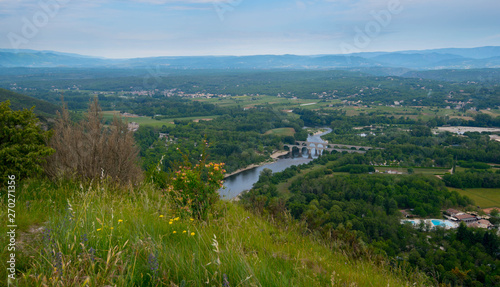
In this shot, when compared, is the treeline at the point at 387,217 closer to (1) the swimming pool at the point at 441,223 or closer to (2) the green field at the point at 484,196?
(1) the swimming pool at the point at 441,223

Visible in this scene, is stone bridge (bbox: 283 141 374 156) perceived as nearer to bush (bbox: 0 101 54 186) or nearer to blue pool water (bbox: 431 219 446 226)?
blue pool water (bbox: 431 219 446 226)

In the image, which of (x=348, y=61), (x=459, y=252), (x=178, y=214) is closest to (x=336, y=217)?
(x=459, y=252)

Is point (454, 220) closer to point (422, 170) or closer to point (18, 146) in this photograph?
point (422, 170)

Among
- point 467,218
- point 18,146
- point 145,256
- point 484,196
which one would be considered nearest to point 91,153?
point 18,146

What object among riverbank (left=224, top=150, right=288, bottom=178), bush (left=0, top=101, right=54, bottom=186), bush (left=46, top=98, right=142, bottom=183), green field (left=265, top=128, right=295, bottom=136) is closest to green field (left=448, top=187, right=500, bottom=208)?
riverbank (left=224, top=150, right=288, bottom=178)

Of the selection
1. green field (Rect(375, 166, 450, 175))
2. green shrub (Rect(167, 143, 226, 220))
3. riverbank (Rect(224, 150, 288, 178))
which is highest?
green shrub (Rect(167, 143, 226, 220))

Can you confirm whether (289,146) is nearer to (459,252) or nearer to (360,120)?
(360,120)
